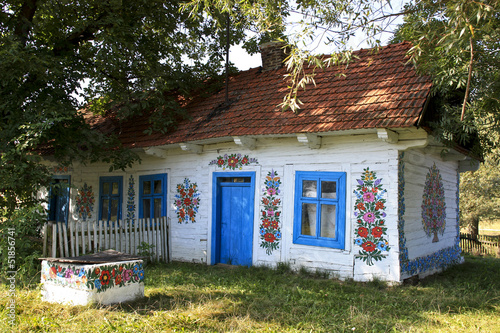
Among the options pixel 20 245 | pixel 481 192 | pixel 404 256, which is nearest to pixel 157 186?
pixel 20 245

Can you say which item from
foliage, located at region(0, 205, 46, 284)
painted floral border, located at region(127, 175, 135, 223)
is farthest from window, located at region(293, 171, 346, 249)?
painted floral border, located at region(127, 175, 135, 223)

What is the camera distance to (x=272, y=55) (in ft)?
36.0

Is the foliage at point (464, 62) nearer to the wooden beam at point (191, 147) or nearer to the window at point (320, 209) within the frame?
the window at point (320, 209)

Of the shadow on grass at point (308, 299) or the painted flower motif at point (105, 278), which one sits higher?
the painted flower motif at point (105, 278)

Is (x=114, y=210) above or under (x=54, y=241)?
above

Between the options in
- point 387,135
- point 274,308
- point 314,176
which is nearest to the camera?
point 274,308

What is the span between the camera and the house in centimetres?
746

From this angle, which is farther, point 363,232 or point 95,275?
point 363,232

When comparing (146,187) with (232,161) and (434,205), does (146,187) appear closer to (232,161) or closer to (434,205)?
(232,161)

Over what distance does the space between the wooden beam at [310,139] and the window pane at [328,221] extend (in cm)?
120

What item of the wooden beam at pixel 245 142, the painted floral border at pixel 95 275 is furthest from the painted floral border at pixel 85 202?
the painted floral border at pixel 95 275

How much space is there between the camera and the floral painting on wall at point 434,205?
8.91 meters

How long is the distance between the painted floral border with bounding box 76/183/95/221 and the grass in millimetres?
5565

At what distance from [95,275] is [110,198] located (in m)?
6.81
